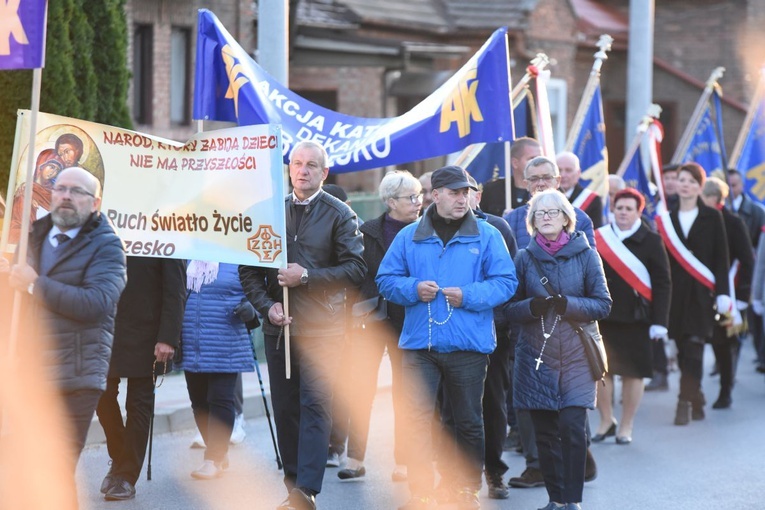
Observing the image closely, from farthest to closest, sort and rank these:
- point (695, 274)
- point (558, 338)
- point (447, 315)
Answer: point (695, 274), point (558, 338), point (447, 315)

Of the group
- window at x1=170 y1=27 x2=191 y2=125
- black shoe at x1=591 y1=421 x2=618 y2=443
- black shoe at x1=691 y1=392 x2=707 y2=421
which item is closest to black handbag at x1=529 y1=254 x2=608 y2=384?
black shoe at x1=591 y1=421 x2=618 y2=443

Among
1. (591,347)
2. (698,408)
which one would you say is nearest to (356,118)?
(591,347)

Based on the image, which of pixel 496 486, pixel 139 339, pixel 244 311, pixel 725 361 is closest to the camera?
pixel 139 339

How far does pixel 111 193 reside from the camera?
321 inches

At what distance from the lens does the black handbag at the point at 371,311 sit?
9352 mm

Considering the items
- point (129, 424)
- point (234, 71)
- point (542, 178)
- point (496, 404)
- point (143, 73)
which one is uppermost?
point (143, 73)

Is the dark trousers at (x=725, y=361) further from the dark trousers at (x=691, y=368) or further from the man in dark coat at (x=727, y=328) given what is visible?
the dark trousers at (x=691, y=368)

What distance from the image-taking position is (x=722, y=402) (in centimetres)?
1303

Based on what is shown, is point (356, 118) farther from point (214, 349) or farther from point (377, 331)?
point (214, 349)

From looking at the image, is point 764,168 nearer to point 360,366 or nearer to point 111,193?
point 360,366

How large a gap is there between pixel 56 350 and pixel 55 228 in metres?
0.57

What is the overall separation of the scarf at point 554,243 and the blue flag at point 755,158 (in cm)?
873

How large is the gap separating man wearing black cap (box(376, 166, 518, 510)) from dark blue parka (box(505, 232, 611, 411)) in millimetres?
227

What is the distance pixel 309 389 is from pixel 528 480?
1892 millimetres
